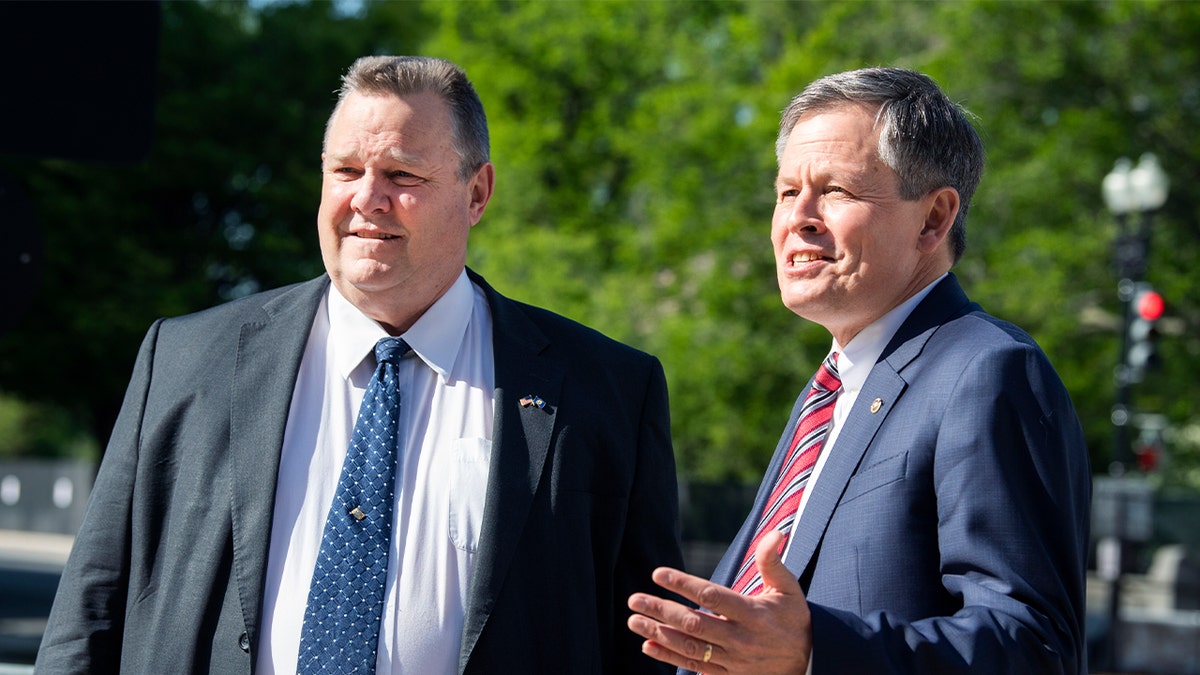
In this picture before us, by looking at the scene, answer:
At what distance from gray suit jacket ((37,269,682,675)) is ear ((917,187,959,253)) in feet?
3.20

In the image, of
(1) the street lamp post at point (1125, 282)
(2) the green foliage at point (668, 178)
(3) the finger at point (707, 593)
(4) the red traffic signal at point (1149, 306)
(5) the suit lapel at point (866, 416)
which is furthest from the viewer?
(2) the green foliage at point (668, 178)

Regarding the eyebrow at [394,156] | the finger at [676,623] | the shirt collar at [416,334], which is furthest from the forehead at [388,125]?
the finger at [676,623]

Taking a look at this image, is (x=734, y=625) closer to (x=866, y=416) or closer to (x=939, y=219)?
(x=866, y=416)

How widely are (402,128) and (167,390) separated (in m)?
0.82

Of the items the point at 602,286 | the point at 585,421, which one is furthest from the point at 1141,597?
the point at 585,421

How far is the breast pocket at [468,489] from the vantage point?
303 cm

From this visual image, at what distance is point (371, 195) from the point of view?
3.11 metres

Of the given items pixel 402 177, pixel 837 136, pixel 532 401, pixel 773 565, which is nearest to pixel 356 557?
pixel 532 401

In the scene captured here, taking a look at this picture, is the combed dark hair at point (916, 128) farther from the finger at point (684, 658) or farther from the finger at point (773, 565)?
the finger at point (684, 658)

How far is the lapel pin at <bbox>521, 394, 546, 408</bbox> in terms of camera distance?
3207mm

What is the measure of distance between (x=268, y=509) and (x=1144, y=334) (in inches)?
535

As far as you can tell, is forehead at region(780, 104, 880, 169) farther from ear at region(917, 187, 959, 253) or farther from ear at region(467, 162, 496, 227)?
ear at region(467, 162, 496, 227)

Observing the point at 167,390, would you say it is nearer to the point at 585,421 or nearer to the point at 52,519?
the point at 585,421

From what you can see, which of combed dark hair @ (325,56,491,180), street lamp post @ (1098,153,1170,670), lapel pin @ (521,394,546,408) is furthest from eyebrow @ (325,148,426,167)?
street lamp post @ (1098,153,1170,670)
